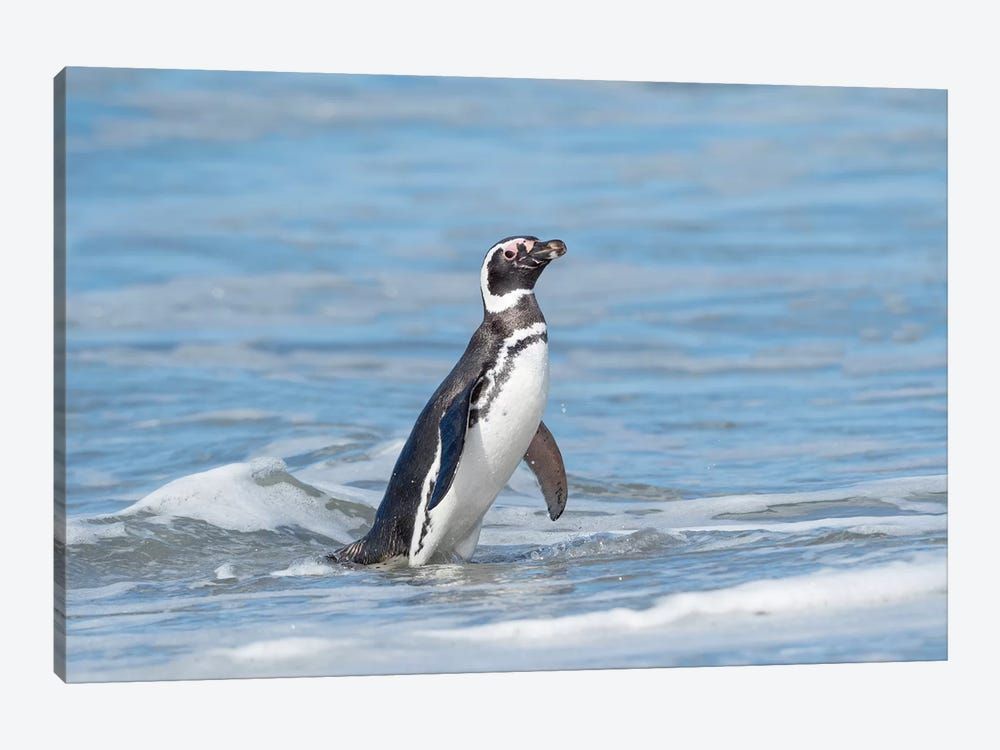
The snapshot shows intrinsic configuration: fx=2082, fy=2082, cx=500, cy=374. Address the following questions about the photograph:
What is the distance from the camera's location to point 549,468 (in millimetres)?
8602

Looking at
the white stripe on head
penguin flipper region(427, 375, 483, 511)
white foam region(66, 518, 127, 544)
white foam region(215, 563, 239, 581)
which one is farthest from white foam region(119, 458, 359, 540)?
the white stripe on head

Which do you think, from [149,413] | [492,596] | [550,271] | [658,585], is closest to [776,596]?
[658,585]

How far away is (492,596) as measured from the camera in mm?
7668

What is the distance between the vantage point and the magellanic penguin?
26.3 feet

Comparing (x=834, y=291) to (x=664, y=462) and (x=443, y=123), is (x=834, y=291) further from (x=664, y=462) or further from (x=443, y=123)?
(x=443, y=123)

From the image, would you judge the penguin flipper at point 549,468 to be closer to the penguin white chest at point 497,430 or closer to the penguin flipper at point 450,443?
the penguin white chest at point 497,430

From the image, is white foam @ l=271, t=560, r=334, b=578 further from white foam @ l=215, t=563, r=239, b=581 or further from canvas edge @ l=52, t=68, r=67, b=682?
canvas edge @ l=52, t=68, r=67, b=682

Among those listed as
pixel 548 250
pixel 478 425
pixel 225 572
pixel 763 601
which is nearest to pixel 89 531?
pixel 225 572

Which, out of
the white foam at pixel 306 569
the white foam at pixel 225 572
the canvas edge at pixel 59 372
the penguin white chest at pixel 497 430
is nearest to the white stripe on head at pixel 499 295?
the penguin white chest at pixel 497 430

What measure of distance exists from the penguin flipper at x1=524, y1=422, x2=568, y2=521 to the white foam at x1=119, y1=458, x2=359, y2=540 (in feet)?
2.89

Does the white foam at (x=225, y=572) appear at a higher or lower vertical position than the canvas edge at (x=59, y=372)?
lower

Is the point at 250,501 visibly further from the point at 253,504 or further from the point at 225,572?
the point at 225,572

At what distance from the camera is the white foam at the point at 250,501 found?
8.55m

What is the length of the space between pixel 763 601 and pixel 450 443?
Answer: 131 centimetres
